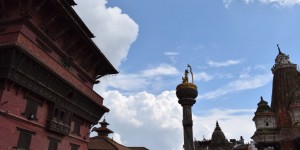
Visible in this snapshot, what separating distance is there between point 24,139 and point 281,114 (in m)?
30.9

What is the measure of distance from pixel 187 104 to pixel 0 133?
9.20m

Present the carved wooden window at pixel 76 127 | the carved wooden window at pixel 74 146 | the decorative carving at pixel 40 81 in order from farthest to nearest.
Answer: the carved wooden window at pixel 76 127 → the carved wooden window at pixel 74 146 → the decorative carving at pixel 40 81

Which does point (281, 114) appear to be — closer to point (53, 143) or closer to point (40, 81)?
point (53, 143)

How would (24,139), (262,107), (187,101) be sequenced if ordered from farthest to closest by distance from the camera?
(262,107) → (187,101) → (24,139)

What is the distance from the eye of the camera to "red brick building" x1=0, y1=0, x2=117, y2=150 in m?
13.2

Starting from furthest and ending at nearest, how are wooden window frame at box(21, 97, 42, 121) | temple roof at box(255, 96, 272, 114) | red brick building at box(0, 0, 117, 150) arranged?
1. temple roof at box(255, 96, 272, 114)
2. wooden window frame at box(21, 97, 42, 121)
3. red brick building at box(0, 0, 117, 150)

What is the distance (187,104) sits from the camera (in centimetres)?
1451

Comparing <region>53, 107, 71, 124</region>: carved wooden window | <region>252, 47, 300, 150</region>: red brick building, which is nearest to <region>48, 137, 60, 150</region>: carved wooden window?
<region>53, 107, 71, 124</region>: carved wooden window

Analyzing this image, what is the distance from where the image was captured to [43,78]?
50.0 ft

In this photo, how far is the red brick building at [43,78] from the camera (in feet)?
43.4

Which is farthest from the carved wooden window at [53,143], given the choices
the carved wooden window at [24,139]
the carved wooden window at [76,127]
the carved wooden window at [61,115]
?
the carved wooden window at [76,127]

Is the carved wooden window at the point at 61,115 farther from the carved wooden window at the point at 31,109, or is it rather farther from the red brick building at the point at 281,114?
the red brick building at the point at 281,114

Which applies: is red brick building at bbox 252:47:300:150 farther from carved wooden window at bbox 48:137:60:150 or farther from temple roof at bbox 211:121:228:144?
carved wooden window at bbox 48:137:60:150

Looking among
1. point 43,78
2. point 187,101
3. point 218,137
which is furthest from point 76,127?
point 218,137
